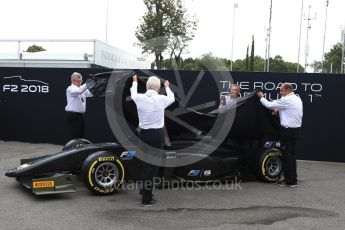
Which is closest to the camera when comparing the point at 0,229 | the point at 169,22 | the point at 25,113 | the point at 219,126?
the point at 0,229

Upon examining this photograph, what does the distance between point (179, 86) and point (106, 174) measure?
5.05 metres

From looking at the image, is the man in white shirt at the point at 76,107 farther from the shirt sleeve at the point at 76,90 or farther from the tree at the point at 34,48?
the tree at the point at 34,48

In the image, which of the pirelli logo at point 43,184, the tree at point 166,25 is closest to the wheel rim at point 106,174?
the pirelli logo at point 43,184

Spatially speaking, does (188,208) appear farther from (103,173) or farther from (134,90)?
(134,90)

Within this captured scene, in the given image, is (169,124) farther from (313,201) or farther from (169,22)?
(169,22)

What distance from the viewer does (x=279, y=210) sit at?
564cm

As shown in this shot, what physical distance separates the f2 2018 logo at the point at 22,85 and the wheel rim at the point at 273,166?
665 cm

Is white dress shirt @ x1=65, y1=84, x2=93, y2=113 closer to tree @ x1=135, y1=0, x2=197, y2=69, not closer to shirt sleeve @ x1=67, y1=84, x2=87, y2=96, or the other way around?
shirt sleeve @ x1=67, y1=84, x2=87, y2=96

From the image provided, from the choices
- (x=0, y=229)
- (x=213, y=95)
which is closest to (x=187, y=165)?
(x=0, y=229)

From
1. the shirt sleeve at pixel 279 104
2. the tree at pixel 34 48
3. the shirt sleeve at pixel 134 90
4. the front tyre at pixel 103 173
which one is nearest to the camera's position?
the shirt sleeve at pixel 134 90

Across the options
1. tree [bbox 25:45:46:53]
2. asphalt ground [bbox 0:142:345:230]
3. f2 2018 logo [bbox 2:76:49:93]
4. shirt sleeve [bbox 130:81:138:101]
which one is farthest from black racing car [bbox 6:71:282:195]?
tree [bbox 25:45:46:53]

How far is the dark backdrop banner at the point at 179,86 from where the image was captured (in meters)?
9.97

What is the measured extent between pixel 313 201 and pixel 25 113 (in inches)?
326

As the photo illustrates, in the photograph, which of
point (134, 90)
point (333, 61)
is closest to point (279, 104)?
point (134, 90)
